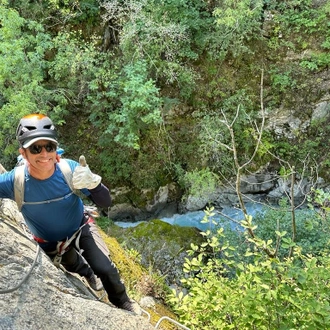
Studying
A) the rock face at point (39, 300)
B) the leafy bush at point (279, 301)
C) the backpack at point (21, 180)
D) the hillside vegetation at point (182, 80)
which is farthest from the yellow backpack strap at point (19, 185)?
the hillside vegetation at point (182, 80)

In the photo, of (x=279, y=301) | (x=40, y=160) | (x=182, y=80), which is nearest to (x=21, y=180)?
(x=40, y=160)

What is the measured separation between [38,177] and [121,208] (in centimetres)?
750

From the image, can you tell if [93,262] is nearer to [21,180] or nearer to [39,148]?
[21,180]

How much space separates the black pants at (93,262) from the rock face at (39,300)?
385 millimetres

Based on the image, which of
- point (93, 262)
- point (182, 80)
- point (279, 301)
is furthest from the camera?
point (182, 80)

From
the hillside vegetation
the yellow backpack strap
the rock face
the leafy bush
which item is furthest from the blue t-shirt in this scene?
the hillside vegetation

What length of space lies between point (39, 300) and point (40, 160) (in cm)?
85

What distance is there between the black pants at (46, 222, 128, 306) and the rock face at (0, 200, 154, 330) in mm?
385

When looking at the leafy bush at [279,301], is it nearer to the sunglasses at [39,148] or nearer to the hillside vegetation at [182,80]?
the sunglasses at [39,148]

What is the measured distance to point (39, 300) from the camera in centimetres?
185

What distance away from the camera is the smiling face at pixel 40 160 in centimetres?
216

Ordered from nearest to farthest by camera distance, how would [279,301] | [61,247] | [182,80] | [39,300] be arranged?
[39,300] → [279,301] → [61,247] → [182,80]

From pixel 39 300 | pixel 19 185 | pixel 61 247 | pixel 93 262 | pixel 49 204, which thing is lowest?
pixel 93 262

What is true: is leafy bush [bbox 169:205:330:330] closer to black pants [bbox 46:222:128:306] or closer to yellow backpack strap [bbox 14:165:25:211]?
black pants [bbox 46:222:128:306]
